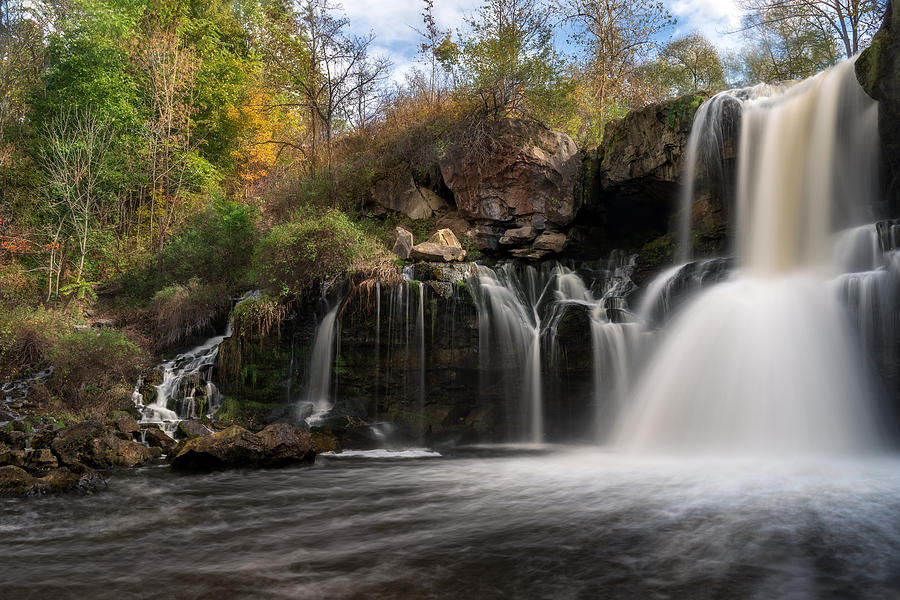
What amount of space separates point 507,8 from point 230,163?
490 inches

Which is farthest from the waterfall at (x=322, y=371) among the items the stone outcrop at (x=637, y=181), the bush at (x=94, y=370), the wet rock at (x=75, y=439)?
the stone outcrop at (x=637, y=181)

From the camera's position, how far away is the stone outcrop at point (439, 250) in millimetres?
13133

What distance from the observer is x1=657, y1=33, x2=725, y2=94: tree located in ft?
90.2

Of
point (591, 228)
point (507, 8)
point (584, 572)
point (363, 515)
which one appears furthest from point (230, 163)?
point (584, 572)

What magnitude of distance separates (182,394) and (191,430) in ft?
6.12

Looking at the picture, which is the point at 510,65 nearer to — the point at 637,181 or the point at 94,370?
the point at 637,181

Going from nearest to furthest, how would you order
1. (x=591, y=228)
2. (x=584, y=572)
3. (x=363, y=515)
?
(x=584, y=572), (x=363, y=515), (x=591, y=228)

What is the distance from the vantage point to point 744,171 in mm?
12461

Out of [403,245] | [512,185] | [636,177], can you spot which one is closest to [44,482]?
[403,245]

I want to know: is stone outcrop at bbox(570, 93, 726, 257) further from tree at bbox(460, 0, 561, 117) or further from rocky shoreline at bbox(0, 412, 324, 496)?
rocky shoreline at bbox(0, 412, 324, 496)

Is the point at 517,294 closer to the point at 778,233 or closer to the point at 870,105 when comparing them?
the point at 778,233

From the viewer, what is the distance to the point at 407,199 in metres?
16.1

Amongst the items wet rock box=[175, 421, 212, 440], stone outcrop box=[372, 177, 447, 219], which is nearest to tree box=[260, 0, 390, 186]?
stone outcrop box=[372, 177, 447, 219]

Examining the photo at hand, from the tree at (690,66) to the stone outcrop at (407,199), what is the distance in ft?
56.2
